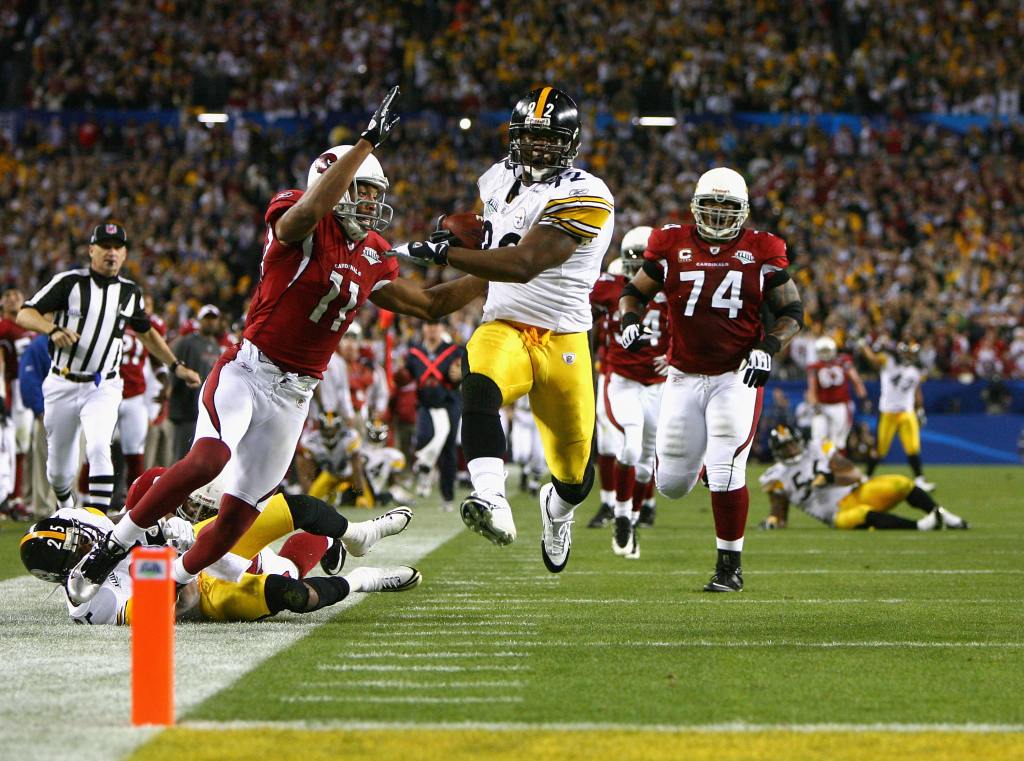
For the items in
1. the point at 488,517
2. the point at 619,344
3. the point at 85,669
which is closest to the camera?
the point at 85,669

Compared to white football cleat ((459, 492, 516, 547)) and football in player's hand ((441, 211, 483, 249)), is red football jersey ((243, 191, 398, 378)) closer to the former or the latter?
football in player's hand ((441, 211, 483, 249))

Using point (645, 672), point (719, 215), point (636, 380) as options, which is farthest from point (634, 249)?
point (645, 672)

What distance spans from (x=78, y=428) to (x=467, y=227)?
4.01 metres

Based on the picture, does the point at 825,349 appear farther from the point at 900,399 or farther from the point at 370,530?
the point at 370,530

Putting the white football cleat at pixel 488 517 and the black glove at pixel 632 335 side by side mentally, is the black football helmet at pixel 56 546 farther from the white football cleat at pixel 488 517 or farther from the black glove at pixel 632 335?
the black glove at pixel 632 335

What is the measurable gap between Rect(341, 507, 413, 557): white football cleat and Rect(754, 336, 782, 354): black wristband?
175cm

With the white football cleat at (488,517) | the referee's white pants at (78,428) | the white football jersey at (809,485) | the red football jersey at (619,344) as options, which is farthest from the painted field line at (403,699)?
the white football jersey at (809,485)

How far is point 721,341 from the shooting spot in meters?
6.73

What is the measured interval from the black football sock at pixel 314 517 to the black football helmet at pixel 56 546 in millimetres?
734

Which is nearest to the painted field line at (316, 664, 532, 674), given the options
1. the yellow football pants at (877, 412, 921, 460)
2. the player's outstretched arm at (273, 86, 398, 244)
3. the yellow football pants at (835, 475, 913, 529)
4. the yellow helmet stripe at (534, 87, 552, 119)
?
the player's outstretched arm at (273, 86, 398, 244)

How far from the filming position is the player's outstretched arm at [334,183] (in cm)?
484

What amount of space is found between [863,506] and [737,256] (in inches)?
190

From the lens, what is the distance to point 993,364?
21.0 meters

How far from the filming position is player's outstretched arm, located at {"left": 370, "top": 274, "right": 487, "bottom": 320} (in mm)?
5547
